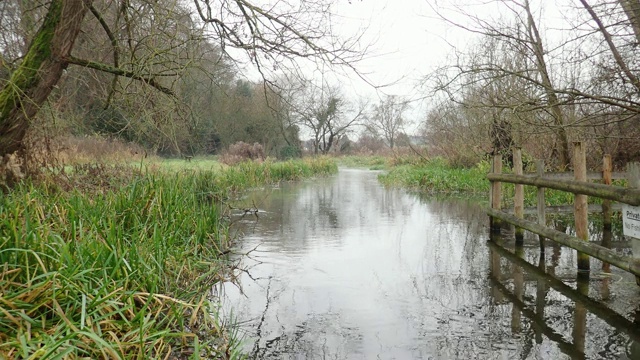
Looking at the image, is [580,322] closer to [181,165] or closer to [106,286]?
[106,286]

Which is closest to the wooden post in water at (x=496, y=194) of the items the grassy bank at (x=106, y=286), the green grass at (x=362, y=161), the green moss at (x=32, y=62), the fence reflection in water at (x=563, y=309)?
the fence reflection in water at (x=563, y=309)

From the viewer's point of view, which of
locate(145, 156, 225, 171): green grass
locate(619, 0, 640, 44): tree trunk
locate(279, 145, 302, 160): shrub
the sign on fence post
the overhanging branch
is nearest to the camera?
the sign on fence post

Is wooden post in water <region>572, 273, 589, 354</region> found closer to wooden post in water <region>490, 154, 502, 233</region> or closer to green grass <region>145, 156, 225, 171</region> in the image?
wooden post in water <region>490, 154, 502, 233</region>

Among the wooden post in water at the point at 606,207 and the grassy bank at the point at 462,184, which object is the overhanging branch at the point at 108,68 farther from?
the grassy bank at the point at 462,184

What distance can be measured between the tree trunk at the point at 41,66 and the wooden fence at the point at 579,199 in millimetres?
6542

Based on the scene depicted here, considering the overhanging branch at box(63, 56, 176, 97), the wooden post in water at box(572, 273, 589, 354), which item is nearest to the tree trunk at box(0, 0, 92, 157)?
the overhanging branch at box(63, 56, 176, 97)

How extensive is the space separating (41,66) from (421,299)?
5.36m

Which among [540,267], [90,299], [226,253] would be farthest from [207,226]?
Result: [540,267]

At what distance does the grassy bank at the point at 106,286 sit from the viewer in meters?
3.07

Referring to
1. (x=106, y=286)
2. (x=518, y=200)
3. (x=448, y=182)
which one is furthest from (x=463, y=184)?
(x=106, y=286)

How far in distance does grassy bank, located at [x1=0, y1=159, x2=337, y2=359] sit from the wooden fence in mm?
4034

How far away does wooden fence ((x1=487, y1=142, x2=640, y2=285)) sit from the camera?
509 cm

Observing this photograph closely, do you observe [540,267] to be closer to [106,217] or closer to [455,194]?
[106,217]

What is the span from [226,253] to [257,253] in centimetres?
85
